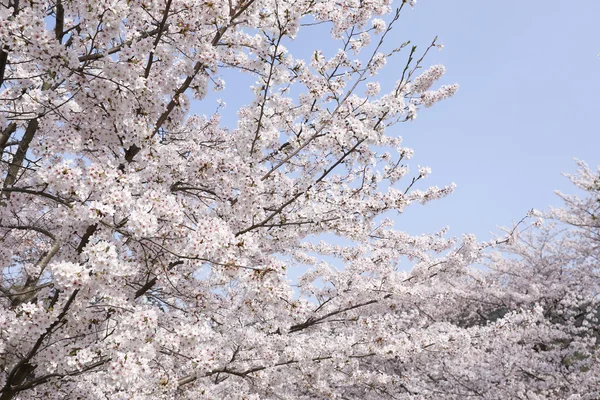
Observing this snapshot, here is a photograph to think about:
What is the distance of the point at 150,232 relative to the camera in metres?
3.75

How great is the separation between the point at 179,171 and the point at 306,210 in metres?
1.54

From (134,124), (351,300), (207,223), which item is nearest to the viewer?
(207,223)

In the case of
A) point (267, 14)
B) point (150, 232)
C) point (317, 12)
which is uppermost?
point (317, 12)

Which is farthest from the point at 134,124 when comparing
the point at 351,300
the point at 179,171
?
the point at 351,300

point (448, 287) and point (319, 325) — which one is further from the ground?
point (448, 287)

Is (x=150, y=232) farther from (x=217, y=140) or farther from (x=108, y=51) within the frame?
(x=217, y=140)

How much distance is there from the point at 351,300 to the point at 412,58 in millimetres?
4699

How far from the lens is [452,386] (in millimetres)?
13500

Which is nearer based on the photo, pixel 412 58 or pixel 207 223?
pixel 207 223

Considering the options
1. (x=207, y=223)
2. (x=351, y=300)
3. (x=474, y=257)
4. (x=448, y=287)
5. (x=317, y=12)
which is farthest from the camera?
(x=448, y=287)

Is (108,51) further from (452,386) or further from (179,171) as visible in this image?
(452,386)

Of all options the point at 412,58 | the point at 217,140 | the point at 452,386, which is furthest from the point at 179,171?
the point at 452,386

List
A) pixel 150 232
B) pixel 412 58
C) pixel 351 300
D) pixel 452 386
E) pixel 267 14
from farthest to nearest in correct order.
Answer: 1. pixel 452 386
2. pixel 351 300
3. pixel 267 14
4. pixel 412 58
5. pixel 150 232

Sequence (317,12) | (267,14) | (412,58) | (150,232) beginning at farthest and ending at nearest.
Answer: (317,12) < (267,14) < (412,58) < (150,232)
